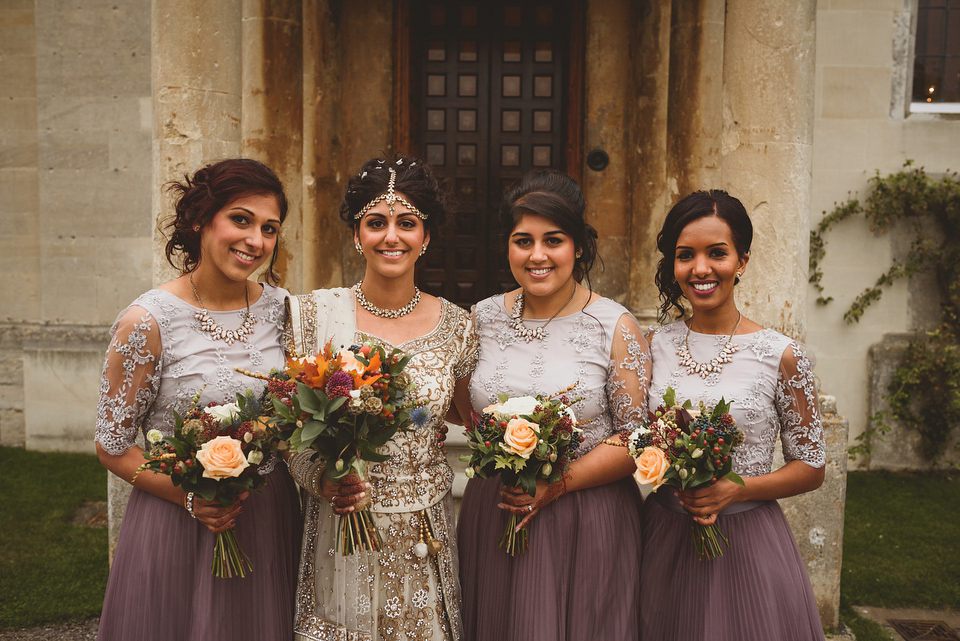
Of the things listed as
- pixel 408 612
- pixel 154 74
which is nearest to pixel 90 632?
pixel 408 612

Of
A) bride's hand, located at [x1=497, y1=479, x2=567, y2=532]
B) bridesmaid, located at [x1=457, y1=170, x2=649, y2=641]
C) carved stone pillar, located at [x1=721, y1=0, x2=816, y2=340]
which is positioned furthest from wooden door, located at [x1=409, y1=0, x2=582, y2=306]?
bride's hand, located at [x1=497, y1=479, x2=567, y2=532]

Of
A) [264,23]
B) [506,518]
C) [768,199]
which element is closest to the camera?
[506,518]

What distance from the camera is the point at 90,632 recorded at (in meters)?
4.54

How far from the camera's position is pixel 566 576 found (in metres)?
2.82

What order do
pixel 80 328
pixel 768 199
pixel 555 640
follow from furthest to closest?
1. pixel 80 328
2. pixel 768 199
3. pixel 555 640

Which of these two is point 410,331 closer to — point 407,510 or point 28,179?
point 407,510

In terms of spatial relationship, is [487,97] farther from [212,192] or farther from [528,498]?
[528,498]

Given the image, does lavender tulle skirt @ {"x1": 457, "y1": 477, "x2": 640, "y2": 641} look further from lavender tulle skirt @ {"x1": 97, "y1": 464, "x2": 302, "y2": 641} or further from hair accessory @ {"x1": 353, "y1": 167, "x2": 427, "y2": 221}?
hair accessory @ {"x1": 353, "y1": 167, "x2": 427, "y2": 221}

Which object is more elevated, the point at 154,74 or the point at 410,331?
the point at 154,74

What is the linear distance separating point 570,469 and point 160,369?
162 cm

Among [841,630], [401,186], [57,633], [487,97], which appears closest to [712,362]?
[401,186]

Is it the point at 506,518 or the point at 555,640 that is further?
the point at 506,518

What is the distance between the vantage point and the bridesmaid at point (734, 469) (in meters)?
2.68

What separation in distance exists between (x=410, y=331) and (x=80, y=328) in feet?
20.9
